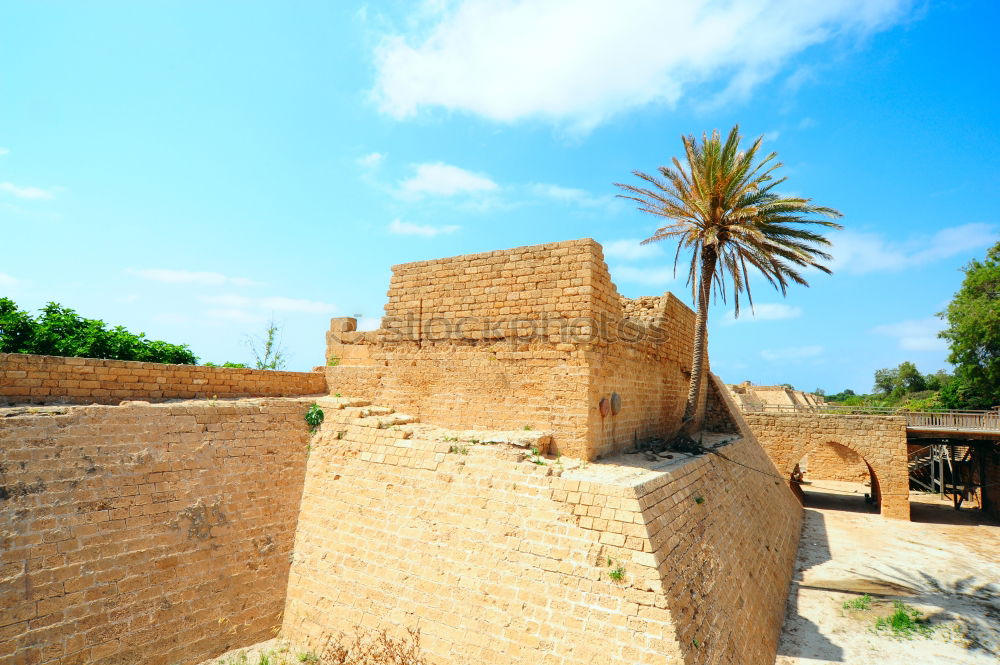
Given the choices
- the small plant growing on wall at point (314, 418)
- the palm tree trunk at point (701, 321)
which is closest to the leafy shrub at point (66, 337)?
the small plant growing on wall at point (314, 418)

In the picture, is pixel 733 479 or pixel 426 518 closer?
pixel 426 518

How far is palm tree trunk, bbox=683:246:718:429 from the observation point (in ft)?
43.8

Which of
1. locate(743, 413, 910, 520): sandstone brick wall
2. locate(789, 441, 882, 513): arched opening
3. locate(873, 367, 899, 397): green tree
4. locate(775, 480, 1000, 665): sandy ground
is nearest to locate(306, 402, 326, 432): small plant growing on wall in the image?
locate(775, 480, 1000, 665): sandy ground

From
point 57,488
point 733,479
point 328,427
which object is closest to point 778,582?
point 733,479

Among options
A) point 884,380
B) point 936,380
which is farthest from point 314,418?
point 884,380

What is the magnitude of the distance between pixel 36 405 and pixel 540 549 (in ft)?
24.1

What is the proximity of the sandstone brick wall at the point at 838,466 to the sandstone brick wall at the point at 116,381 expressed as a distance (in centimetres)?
2810

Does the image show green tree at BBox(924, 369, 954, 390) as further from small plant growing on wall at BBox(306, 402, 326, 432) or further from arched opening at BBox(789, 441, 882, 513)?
small plant growing on wall at BBox(306, 402, 326, 432)

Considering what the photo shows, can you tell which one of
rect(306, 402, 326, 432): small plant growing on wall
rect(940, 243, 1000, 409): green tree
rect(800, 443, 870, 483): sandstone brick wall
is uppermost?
rect(940, 243, 1000, 409): green tree

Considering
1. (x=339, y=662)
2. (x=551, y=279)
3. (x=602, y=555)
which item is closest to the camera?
(x=602, y=555)

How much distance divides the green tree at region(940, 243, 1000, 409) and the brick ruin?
2595 cm

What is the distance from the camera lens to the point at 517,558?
586cm

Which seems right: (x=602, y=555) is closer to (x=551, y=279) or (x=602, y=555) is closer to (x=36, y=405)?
(x=551, y=279)

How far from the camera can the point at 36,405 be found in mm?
7023
